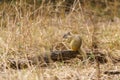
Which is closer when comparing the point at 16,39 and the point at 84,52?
the point at 84,52

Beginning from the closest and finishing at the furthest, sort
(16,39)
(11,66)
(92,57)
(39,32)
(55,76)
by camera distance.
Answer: (55,76) < (11,66) < (92,57) < (16,39) < (39,32)

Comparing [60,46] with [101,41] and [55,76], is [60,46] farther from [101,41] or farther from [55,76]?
[55,76]

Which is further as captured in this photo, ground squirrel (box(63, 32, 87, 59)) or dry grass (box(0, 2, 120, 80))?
ground squirrel (box(63, 32, 87, 59))

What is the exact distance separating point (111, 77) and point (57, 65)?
565 mm

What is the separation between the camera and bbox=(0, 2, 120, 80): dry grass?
119 inches

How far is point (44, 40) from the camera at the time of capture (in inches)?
166

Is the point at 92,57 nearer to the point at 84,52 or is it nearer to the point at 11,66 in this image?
the point at 84,52

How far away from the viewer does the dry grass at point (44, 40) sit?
3.03 meters

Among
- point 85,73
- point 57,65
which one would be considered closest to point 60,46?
point 57,65

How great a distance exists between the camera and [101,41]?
445 centimetres

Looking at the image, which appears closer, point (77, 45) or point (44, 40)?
point (77, 45)

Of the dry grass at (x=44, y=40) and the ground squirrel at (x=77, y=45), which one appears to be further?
the ground squirrel at (x=77, y=45)

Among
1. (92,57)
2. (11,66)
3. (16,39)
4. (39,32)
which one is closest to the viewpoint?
(11,66)

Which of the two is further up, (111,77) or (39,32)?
(39,32)
